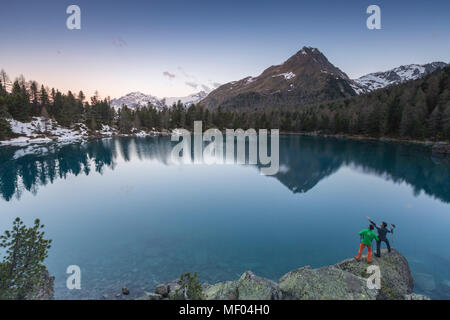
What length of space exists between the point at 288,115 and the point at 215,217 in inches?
6669

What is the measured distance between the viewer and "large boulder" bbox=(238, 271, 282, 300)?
26.0ft

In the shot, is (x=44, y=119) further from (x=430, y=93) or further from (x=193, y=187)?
(x=430, y=93)

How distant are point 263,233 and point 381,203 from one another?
801 inches

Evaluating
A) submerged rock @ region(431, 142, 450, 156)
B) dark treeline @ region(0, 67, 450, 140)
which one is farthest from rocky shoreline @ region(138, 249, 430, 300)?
dark treeline @ region(0, 67, 450, 140)

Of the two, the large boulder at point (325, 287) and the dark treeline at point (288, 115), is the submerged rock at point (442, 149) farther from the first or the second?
the large boulder at point (325, 287)

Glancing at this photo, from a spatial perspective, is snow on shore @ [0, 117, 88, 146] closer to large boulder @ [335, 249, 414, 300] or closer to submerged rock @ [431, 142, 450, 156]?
large boulder @ [335, 249, 414, 300]

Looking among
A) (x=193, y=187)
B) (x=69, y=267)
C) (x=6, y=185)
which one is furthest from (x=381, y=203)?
(x=6, y=185)

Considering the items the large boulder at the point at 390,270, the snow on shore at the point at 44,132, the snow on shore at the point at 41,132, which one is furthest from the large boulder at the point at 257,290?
A: the snow on shore at the point at 41,132

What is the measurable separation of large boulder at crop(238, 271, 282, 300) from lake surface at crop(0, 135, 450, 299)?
580 cm

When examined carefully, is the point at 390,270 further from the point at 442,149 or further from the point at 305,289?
the point at 442,149

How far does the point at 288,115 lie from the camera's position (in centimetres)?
17800

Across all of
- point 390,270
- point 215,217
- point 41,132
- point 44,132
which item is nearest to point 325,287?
point 390,270
